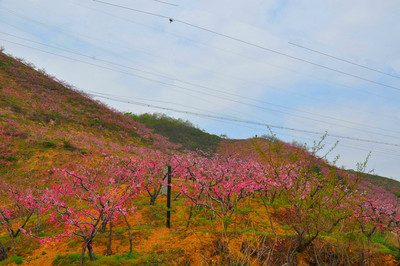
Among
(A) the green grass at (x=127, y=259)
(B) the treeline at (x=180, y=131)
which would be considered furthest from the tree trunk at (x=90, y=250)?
(B) the treeline at (x=180, y=131)

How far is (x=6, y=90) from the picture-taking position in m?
27.6

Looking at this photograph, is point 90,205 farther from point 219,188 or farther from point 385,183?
point 385,183

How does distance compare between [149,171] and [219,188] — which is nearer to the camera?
[219,188]

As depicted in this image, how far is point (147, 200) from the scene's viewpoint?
13531 mm

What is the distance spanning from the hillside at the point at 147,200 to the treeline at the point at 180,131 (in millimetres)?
1524

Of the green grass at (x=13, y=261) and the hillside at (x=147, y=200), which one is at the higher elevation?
the hillside at (x=147, y=200)

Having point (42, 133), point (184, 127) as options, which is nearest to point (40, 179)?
point (42, 133)

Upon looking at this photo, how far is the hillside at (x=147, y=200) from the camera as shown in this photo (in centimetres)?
773

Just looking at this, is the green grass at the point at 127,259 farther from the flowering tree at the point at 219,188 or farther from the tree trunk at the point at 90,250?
the flowering tree at the point at 219,188

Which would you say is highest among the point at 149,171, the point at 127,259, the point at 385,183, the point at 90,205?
the point at 385,183

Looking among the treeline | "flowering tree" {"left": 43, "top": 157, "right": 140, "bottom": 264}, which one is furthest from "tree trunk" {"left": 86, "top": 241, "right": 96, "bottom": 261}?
the treeline

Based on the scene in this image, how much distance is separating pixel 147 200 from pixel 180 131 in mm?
36129

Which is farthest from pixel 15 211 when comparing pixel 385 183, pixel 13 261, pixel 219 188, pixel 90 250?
pixel 385 183

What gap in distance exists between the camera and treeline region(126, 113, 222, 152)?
45062 mm
